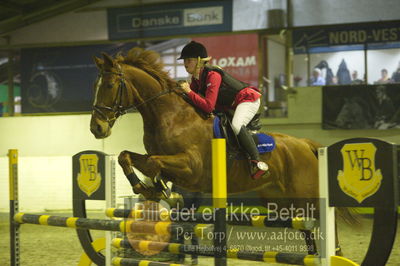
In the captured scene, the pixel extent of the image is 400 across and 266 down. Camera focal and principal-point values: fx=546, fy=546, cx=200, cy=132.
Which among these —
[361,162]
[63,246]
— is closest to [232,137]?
[361,162]

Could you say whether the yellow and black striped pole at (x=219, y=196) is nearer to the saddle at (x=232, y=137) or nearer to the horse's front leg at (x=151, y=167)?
the horse's front leg at (x=151, y=167)

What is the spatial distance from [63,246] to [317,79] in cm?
478

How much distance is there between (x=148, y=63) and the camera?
162 inches

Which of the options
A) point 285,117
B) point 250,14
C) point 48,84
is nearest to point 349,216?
point 285,117

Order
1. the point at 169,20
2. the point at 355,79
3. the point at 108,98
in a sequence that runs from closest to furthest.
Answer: the point at 108,98, the point at 355,79, the point at 169,20

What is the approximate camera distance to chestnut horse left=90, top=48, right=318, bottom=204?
363 centimetres

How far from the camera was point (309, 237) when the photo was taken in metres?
4.12

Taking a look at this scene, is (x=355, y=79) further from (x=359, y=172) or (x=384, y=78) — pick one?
(x=359, y=172)

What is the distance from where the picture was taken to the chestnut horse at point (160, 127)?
363 cm

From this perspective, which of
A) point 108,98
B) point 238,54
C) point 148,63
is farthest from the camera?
point 238,54

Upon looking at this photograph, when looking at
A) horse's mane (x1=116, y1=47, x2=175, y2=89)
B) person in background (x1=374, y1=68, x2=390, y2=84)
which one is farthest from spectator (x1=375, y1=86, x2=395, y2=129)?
horse's mane (x1=116, y1=47, x2=175, y2=89)

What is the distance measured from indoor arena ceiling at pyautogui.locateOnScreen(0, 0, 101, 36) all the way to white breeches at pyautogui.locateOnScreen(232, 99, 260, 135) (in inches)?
256

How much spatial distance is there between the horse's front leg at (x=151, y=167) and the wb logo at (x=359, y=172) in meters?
1.32

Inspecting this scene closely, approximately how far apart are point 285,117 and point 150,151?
5.34 meters
